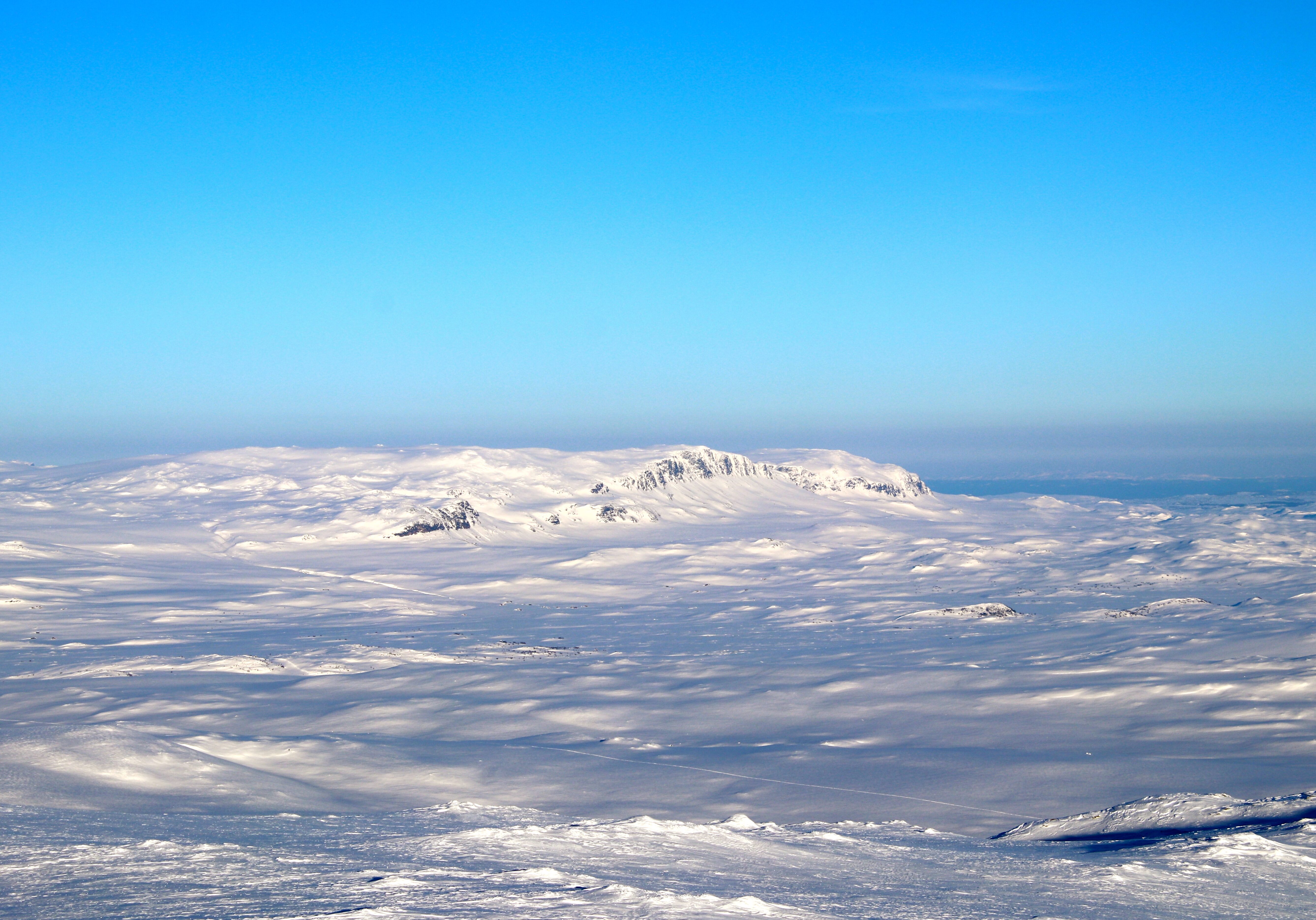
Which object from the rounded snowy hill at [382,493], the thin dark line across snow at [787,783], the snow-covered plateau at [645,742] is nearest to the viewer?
the snow-covered plateau at [645,742]

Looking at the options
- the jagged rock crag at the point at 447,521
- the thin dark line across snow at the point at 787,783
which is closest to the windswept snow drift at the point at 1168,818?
the thin dark line across snow at the point at 787,783

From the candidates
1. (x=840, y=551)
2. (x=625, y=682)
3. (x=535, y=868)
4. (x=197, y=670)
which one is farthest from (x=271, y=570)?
(x=535, y=868)

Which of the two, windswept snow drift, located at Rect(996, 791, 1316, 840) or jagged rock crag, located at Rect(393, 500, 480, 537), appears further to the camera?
jagged rock crag, located at Rect(393, 500, 480, 537)

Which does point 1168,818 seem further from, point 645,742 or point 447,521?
point 447,521

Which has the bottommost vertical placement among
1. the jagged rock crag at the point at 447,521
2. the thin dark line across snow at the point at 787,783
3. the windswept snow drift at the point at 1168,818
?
the jagged rock crag at the point at 447,521

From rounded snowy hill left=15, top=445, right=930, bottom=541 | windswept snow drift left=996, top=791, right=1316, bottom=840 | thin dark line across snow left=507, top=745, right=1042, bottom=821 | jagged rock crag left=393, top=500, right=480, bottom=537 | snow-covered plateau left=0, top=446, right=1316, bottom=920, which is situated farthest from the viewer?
rounded snowy hill left=15, top=445, right=930, bottom=541

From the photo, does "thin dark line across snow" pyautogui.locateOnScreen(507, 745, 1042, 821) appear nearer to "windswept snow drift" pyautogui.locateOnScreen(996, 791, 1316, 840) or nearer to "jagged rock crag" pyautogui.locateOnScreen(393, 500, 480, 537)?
"windswept snow drift" pyautogui.locateOnScreen(996, 791, 1316, 840)

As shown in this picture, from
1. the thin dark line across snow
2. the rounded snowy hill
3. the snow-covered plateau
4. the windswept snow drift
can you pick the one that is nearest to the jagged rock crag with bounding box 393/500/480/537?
the rounded snowy hill

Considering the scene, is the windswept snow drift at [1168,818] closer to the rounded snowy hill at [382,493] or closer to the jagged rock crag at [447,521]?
the rounded snowy hill at [382,493]

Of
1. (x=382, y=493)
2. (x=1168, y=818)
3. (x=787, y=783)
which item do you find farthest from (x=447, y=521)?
(x=1168, y=818)
